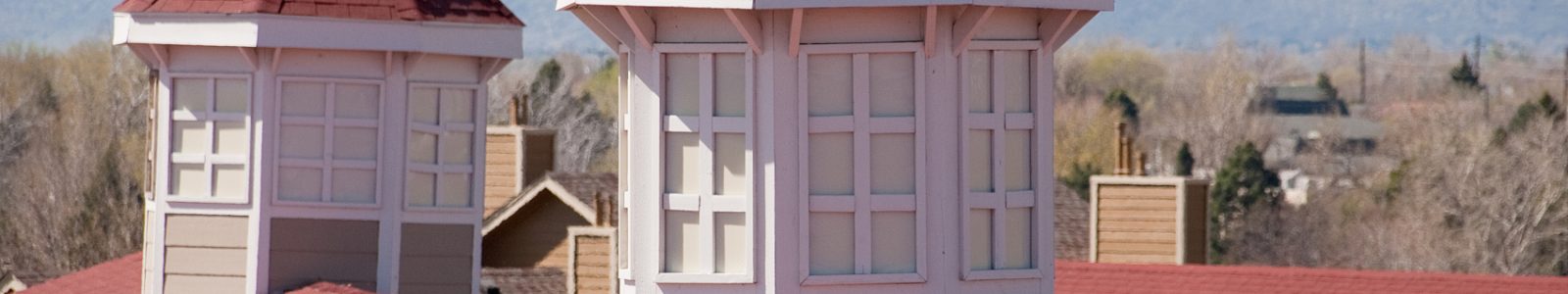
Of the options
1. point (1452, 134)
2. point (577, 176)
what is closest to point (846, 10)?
point (577, 176)

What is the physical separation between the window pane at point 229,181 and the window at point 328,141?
0.70 feet

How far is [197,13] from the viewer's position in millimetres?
18328

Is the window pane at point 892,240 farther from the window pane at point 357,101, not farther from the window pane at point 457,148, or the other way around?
the window pane at point 457,148

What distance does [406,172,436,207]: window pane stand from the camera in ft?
62.4

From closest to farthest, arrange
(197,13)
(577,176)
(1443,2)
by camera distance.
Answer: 1. (197,13)
2. (577,176)
3. (1443,2)

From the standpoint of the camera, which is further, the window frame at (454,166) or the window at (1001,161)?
the window frame at (454,166)

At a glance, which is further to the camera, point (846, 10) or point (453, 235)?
point (453, 235)

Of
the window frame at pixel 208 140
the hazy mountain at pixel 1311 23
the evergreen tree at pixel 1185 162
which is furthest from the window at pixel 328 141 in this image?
the hazy mountain at pixel 1311 23

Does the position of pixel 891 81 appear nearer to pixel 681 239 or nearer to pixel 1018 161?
pixel 1018 161

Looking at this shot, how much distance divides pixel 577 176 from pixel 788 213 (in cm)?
2178

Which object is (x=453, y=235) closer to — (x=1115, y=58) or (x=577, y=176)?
(x=577, y=176)

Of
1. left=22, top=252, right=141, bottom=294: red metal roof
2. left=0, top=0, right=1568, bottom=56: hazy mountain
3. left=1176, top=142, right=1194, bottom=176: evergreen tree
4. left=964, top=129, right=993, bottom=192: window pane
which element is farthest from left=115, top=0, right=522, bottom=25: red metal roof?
left=0, top=0, right=1568, bottom=56: hazy mountain

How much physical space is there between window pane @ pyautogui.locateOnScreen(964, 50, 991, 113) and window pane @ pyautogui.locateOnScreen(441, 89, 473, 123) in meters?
6.18

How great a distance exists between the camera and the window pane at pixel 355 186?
18.8 meters
